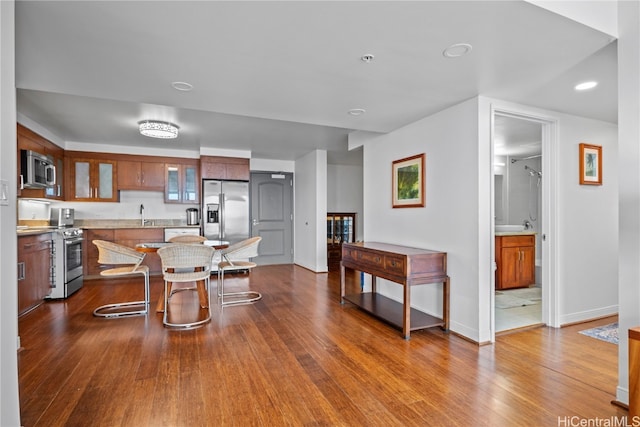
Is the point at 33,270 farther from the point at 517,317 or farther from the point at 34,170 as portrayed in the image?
the point at 517,317

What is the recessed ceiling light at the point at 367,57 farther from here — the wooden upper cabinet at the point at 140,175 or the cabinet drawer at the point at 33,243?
the wooden upper cabinet at the point at 140,175

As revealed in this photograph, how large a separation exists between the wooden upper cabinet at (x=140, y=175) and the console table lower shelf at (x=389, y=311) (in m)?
4.29

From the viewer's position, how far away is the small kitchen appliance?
20.4 ft

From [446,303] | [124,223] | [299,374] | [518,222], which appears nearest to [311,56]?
[299,374]

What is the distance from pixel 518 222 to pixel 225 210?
5.69 metres

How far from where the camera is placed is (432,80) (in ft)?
8.35

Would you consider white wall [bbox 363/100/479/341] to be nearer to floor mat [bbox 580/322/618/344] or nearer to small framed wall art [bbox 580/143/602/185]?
floor mat [bbox 580/322/618/344]

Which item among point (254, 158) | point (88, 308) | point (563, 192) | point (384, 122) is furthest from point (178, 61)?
point (254, 158)

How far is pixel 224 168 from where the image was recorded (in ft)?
20.2

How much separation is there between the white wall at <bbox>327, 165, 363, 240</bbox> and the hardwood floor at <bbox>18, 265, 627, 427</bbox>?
446cm

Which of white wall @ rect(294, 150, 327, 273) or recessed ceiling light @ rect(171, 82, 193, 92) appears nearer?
recessed ceiling light @ rect(171, 82, 193, 92)

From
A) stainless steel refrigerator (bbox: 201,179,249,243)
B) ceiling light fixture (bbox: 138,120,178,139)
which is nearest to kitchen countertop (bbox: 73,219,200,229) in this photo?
stainless steel refrigerator (bbox: 201,179,249,243)

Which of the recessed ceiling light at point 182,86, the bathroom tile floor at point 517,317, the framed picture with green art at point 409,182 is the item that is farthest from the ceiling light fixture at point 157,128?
the bathroom tile floor at point 517,317

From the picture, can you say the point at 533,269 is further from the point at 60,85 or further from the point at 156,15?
the point at 60,85
